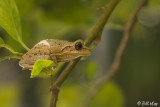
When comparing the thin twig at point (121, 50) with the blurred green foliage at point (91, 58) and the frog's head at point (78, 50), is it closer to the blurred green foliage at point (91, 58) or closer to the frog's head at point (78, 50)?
A: the blurred green foliage at point (91, 58)

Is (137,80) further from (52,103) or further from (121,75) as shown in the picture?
(52,103)

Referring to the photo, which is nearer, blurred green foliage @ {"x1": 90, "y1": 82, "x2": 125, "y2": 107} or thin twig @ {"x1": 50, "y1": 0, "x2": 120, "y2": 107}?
thin twig @ {"x1": 50, "y1": 0, "x2": 120, "y2": 107}

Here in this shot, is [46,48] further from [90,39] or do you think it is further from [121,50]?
[121,50]

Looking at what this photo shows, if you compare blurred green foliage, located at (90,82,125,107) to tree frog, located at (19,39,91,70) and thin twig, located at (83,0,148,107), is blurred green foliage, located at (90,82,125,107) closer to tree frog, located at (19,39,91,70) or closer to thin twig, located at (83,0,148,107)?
thin twig, located at (83,0,148,107)

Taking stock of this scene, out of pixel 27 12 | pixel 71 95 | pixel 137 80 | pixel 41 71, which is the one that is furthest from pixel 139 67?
pixel 41 71

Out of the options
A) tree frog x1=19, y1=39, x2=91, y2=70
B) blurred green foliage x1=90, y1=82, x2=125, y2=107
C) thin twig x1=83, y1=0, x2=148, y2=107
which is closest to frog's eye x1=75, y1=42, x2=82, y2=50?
tree frog x1=19, y1=39, x2=91, y2=70

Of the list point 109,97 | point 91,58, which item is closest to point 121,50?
point 109,97
